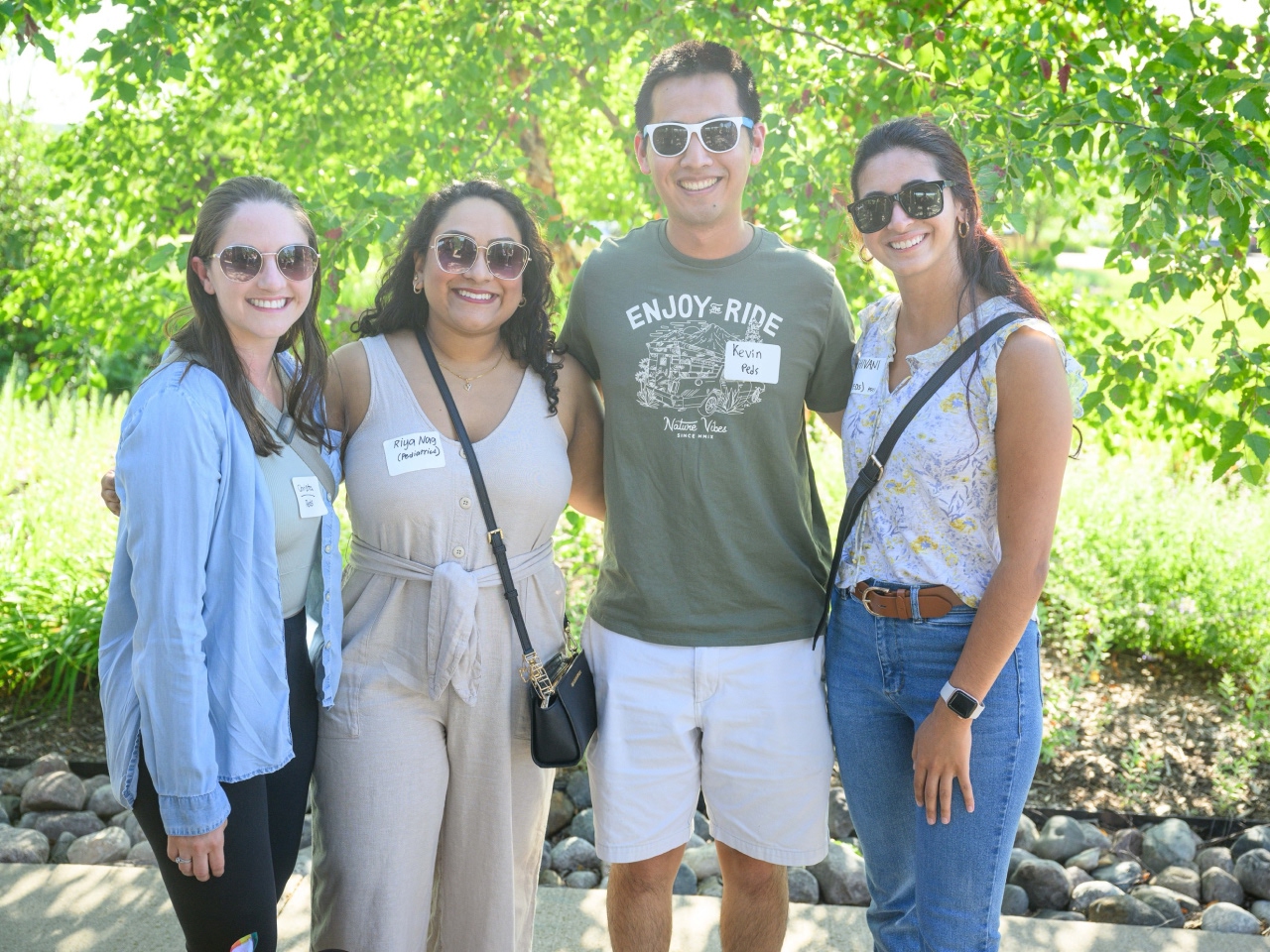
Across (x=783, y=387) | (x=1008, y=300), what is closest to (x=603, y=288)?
(x=783, y=387)

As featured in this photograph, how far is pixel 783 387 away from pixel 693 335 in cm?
27

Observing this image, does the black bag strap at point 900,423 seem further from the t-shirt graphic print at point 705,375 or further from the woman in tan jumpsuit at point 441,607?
the woman in tan jumpsuit at point 441,607

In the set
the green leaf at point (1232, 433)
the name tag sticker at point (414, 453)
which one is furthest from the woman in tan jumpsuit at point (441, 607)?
the green leaf at point (1232, 433)

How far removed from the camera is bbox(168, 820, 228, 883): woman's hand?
2043 mm

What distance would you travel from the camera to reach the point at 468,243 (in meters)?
2.63

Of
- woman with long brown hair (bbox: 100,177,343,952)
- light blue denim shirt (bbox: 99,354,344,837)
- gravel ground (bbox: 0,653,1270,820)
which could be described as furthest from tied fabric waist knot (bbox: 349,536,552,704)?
gravel ground (bbox: 0,653,1270,820)

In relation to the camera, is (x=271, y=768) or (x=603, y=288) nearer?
(x=271, y=768)

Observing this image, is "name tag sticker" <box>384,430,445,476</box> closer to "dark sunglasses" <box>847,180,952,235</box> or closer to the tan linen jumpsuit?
the tan linen jumpsuit

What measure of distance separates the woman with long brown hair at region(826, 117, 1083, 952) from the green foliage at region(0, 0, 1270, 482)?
96 cm

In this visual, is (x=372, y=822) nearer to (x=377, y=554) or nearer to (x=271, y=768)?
(x=271, y=768)

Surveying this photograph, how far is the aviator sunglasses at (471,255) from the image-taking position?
2.62 metres

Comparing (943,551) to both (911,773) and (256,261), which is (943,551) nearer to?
(911,773)

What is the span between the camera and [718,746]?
2.77 m

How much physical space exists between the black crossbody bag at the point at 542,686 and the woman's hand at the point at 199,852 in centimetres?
75
